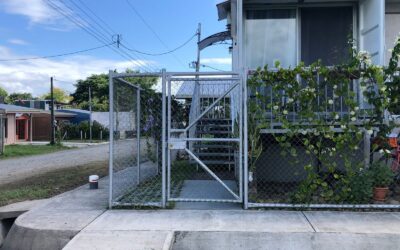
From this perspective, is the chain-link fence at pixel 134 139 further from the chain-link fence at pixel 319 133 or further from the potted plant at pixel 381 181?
the potted plant at pixel 381 181

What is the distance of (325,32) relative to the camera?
1025 cm

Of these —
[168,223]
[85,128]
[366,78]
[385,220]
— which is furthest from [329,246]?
[85,128]

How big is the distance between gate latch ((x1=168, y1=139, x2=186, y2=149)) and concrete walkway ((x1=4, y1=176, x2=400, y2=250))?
103cm

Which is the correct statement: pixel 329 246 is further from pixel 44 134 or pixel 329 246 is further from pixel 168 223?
pixel 44 134

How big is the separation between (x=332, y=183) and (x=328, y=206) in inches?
37.0

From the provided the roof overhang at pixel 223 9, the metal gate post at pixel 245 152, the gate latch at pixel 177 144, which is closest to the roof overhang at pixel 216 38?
the roof overhang at pixel 223 9

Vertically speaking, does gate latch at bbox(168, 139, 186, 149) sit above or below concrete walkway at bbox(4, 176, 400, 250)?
above

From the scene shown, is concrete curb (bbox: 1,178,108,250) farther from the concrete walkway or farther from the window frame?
the window frame

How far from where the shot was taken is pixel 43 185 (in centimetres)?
1105

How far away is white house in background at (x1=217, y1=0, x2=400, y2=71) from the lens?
10094mm

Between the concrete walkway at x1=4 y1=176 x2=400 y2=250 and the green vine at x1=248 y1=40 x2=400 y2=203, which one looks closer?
the concrete walkway at x1=4 y1=176 x2=400 y2=250

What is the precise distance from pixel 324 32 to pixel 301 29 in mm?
535

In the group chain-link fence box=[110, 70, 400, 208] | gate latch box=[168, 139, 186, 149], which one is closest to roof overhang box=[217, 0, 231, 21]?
chain-link fence box=[110, 70, 400, 208]

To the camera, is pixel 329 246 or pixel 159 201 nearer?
pixel 329 246
